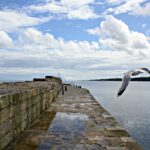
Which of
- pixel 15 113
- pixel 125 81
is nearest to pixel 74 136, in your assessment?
pixel 15 113

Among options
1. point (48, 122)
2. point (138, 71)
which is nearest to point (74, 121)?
point (48, 122)

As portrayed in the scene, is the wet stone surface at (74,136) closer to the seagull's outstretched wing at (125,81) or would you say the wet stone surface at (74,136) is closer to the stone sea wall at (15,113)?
the stone sea wall at (15,113)

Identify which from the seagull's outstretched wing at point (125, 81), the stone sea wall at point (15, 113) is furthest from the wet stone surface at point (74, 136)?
the seagull's outstretched wing at point (125, 81)

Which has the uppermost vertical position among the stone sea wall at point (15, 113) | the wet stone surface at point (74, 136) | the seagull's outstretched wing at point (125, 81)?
the seagull's outstretched wing at point (125, 81)

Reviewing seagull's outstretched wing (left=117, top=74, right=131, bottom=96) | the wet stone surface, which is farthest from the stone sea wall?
seagull's outstretched wing (left=117, top=74, right=131, bottom=96)

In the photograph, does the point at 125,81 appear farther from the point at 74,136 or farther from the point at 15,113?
the point at 74,136

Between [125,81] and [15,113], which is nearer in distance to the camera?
[125,81]

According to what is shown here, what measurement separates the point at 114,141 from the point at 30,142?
2170mm

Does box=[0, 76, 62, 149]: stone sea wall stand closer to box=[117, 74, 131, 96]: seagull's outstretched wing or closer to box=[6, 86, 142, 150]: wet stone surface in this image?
box=[6, 86, 142, 150]: wet stone surface

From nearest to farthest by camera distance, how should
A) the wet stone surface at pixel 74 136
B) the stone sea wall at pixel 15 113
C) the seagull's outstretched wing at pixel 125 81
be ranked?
the seagull's outstretched wing at pixel 125 81, the stone sea wall at pixel 15 113, the wet stone surface at pixel 74 136

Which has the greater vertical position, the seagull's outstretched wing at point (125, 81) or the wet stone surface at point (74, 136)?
the seagull's outstretched wing at point (125, 81)

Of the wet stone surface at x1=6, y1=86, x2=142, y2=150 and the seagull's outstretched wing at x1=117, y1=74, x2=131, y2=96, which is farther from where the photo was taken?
the wet stone surface at x1=6, y1=86, x2=142, y2=150

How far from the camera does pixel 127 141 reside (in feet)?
26.6

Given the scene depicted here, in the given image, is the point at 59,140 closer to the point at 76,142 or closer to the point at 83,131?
the point at 76,142
